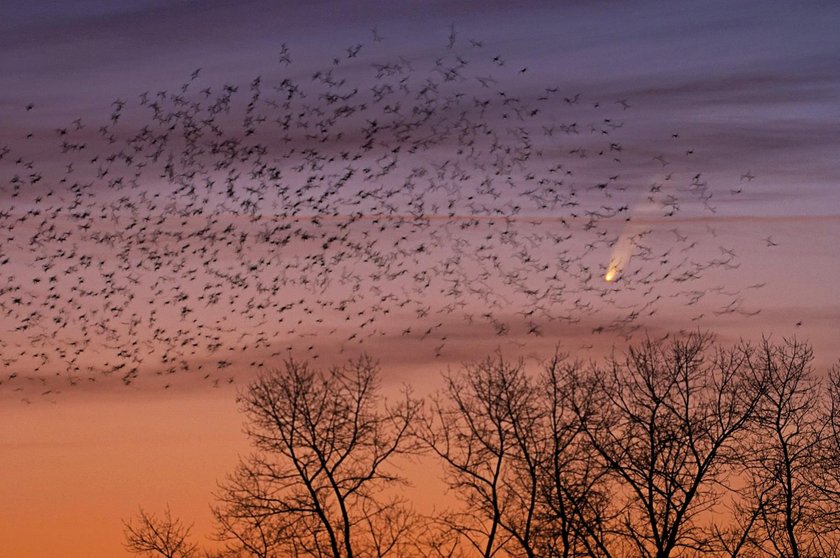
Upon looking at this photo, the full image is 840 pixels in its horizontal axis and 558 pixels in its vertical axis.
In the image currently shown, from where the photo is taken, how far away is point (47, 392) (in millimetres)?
39312

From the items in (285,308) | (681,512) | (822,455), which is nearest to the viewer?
(285,308)

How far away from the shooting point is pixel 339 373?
Answer: 4700cm

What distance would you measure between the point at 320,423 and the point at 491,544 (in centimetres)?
694

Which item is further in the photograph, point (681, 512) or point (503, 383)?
point (503, 383)

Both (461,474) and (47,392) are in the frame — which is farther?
(461,474)

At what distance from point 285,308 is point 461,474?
440 inches

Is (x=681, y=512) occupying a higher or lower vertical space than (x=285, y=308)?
lower

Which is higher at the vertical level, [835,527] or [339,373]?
[339,373]

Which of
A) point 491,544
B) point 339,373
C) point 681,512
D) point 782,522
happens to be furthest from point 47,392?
point 782,522

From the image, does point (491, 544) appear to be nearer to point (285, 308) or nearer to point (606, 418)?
point (606, 418)

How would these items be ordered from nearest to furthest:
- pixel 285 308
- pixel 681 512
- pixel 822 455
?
pixel 285 308, pixel 681 512, pixel 822 455

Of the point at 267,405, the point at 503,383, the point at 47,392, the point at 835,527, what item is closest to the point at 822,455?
the point at 835,527

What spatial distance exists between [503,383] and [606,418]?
149 inches

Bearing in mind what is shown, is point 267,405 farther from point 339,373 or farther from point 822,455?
point 822,455
